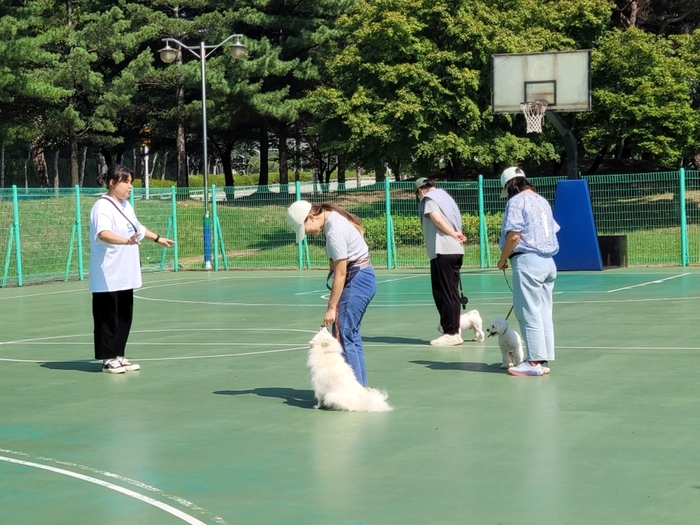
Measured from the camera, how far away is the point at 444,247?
12062 mm

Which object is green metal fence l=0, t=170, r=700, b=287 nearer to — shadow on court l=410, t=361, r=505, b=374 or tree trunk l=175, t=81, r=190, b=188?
shadow on court l=410, t=361, r=505, b=374

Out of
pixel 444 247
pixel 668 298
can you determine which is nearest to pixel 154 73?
pixel 668 298

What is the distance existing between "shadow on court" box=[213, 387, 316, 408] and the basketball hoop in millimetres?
18102

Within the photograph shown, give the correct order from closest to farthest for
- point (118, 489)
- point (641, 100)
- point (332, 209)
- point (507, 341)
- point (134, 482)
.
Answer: point (118, 489), point (134, 482), point (332, 209), point (507, 341), point (641, 100)

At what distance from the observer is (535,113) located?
2641cm

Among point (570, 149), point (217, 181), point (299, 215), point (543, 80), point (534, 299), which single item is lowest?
point (534, 299)

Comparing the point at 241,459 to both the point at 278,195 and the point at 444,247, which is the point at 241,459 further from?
the point at 278,195

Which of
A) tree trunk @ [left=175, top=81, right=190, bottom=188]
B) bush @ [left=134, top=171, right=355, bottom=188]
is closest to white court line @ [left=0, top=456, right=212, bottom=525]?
tree trunk @ [left=175, top=81, right=190, bottom=188]

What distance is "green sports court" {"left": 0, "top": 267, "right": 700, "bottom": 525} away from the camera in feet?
18.9

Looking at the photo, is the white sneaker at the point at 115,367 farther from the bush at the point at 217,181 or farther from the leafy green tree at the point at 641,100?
the bush at the point at 217,181

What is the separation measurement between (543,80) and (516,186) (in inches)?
694

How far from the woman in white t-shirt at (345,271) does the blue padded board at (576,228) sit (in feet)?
49.8

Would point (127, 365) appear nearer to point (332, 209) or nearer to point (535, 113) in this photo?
point (332, 209)

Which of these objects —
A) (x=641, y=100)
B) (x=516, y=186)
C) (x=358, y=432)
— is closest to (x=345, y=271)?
(x=358, y=432)
